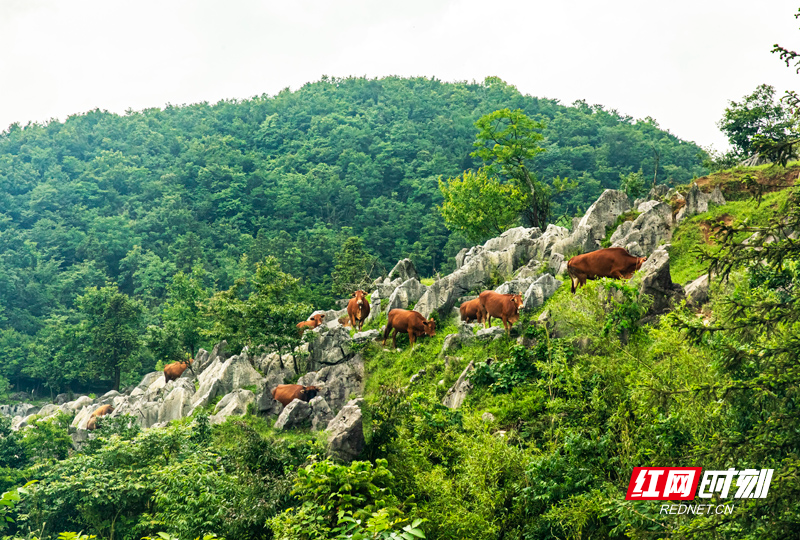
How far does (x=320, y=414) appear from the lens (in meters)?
21.2

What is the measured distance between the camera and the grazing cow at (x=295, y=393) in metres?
23.2

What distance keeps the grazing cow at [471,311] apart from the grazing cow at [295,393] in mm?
6485

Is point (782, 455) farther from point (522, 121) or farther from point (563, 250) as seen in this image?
point (522, 121)

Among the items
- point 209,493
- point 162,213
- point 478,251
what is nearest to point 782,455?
point 209,493

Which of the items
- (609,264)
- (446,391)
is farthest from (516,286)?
(446,391)

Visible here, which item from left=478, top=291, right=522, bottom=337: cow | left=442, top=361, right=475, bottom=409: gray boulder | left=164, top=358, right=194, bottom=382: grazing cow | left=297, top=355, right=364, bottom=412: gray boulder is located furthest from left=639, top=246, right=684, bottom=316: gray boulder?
left=164, top=358, right=194, bottom=382: grazing cow

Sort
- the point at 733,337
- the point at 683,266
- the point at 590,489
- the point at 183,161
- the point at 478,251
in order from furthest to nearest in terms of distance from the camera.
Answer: the point at 183,161
the point at 478,251
the point at 683,266
the point at 590,489
the point at 733,337

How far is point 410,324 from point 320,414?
551 cm

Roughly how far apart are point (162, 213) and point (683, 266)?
8211 cm

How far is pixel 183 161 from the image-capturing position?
105 metres

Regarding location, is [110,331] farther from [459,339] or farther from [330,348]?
[459,339]

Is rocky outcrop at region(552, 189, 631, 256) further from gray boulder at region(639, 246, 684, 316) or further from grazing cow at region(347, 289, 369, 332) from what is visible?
grazing cow at region(347, 289, 369, 332)

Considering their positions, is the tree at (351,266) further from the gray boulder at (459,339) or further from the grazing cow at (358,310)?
the gray boulder at (459,339)

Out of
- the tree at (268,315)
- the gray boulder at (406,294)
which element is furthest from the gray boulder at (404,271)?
the tree at (268,315)
